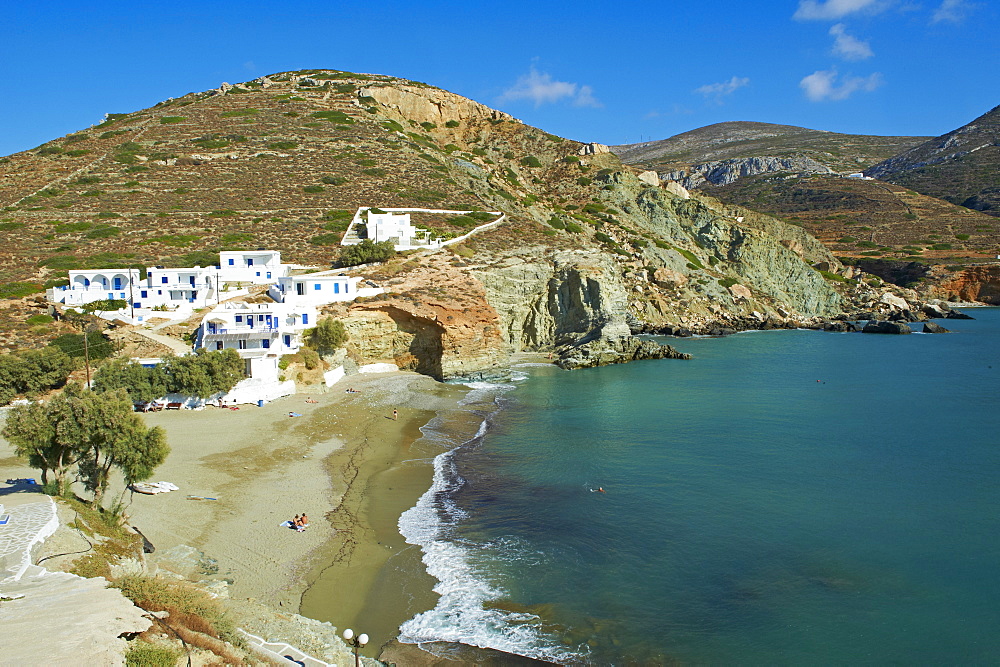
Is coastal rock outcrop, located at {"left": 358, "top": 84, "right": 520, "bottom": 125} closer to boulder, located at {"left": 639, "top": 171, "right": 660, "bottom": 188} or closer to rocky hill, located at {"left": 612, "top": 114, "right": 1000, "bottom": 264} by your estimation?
boulder, located at {"left": 639, "top": 171, "right": 660, "bottom": 188}

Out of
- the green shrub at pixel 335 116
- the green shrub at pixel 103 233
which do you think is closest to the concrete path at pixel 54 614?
the green shrub at pixel 103 233

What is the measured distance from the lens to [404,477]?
72.3ft

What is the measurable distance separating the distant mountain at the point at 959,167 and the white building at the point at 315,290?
13244 centimetres

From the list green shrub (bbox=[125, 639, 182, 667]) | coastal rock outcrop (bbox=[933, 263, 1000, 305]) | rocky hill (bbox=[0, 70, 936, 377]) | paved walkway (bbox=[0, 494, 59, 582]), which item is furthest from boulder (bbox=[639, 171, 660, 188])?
green shrub (bbox=[125, 639, 182, 667])

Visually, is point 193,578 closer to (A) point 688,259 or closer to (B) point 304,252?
(B) point 304,252

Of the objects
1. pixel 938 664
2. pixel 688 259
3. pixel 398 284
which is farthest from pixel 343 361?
pixel 688 259

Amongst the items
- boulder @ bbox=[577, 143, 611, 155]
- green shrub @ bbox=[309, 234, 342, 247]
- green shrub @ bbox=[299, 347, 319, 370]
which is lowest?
green shrub @ bbox=[299, 347, 319, 370]

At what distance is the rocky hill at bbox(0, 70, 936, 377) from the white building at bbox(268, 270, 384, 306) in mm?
1236

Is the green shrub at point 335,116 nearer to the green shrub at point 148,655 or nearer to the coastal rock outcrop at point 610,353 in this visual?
the coastal rock outcrop at point 610,353

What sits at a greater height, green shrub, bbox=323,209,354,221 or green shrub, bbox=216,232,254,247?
green shrub, bbox=323,209,354,221

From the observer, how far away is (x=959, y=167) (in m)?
147

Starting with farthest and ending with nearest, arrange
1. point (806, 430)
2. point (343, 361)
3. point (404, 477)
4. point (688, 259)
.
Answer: point (688, 259), point (343, 361), point (806, 430), point (404, 477)

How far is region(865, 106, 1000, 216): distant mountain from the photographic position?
132m

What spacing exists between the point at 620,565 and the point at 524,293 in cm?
3327
